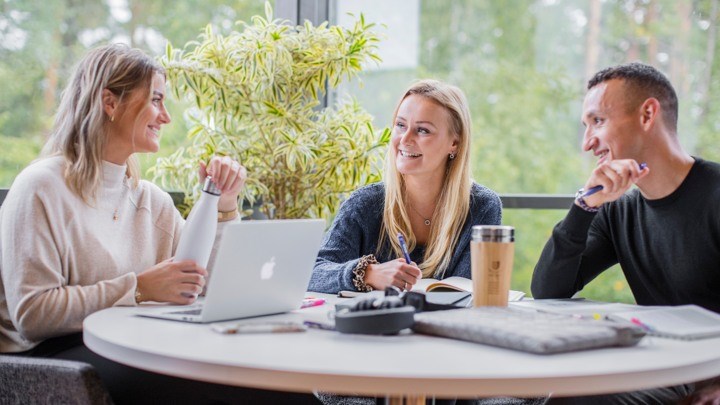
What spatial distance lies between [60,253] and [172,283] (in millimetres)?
279

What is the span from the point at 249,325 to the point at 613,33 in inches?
158

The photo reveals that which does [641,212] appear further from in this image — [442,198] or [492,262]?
[492,262]

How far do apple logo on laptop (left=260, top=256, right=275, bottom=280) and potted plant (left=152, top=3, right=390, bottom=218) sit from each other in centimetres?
162

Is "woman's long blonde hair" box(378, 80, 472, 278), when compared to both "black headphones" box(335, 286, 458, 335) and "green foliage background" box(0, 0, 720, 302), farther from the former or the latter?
"green foliage background" box(0, 0, 720, 302)

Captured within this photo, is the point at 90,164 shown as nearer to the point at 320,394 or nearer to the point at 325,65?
the point at 320,394

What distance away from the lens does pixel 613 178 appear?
200 cm

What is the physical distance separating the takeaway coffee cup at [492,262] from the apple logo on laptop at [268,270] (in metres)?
0.44

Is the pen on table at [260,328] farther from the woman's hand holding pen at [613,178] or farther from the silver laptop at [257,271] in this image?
the woman's hand holding pen at [613,178]

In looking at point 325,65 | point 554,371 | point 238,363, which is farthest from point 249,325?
point 325,65

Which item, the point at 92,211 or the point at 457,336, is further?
the point at 92,211

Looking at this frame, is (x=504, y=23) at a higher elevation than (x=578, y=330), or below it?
higher

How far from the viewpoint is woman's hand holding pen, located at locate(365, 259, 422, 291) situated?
79.2 inches

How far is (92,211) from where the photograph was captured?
79.6 inches

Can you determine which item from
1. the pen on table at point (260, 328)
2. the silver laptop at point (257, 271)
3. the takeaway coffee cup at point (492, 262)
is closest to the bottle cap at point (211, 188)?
the silver laptop at point (257, 271)
